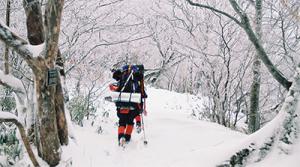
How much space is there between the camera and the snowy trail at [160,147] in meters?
3.90

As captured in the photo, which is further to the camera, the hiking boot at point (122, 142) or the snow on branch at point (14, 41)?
the hiking boot at point (122, 142)

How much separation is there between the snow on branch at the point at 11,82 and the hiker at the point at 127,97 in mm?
1897

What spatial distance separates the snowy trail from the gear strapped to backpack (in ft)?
2.92

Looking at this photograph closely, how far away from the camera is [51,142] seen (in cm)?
406

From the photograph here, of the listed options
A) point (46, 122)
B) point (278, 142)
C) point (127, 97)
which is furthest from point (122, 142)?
point (278, 142)

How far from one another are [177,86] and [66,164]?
21.8 metres

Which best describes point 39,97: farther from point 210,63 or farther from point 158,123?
point 210,63

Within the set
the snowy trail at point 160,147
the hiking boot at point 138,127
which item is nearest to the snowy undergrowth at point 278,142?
the snowy trail at point 160,147

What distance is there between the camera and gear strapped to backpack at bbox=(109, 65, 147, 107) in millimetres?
5832

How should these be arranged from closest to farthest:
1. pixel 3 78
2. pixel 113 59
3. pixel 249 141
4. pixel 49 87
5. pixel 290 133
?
pixel 290 133 < pixel 249 141 < pixel 49 87 < pixel 3 78 < pixel 113 59

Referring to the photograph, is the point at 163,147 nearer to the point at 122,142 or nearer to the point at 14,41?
the point at 122,142

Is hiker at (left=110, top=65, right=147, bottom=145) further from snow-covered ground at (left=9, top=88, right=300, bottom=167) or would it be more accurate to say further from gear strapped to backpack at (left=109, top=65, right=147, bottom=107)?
snow-covered ground at (left=9, top=88, right=300, bottom=167)

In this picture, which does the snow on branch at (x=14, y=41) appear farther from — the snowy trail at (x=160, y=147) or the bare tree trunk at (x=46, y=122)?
the snowy trail at (x=160, y=147)

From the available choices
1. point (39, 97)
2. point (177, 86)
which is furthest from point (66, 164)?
point (177, 86)
